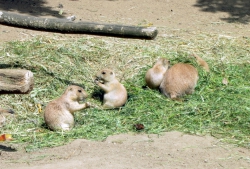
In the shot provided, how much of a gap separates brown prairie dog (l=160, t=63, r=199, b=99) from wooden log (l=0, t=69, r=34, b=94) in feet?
8.48

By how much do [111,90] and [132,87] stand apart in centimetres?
57

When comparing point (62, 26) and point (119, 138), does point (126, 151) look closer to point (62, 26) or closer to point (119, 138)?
point (119, 138)

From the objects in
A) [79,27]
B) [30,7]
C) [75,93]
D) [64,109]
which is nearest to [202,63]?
[79,27]

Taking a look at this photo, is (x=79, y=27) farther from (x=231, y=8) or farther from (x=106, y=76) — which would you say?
(x=231, y=8)

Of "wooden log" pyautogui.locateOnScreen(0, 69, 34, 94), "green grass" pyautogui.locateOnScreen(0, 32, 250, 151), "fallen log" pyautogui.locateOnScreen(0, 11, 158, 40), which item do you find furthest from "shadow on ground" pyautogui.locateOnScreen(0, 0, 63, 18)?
"wooden log" pyautogui.locateOnScreen(0, 69, 34, 94)

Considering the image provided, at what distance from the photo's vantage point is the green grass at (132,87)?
667 cm

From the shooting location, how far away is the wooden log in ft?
18.6

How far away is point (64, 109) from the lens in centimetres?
676

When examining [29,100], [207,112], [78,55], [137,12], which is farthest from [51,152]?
[137,12]


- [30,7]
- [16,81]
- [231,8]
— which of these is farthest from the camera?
[231,8]

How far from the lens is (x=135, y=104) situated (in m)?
7.48

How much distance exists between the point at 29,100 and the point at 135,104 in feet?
5.03

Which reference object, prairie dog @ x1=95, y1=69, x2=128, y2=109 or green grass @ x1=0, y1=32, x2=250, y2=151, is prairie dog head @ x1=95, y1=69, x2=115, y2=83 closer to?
prairie dog @ x1=95, y1=69, x2=128, y2=109

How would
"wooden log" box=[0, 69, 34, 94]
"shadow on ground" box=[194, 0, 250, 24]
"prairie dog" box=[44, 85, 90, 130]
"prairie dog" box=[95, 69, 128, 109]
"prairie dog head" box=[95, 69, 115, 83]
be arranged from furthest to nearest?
"shadow on ground" box=[194, 0, 250, 24] → "prairie dog head" box=[95, 69, 115, 83] → "prairie dog" box=[95, 69, 128, 109] → "prairie dog" box=[44, 85, 90, 130] → "wooden log" box=[0, 69, 34, 94]
